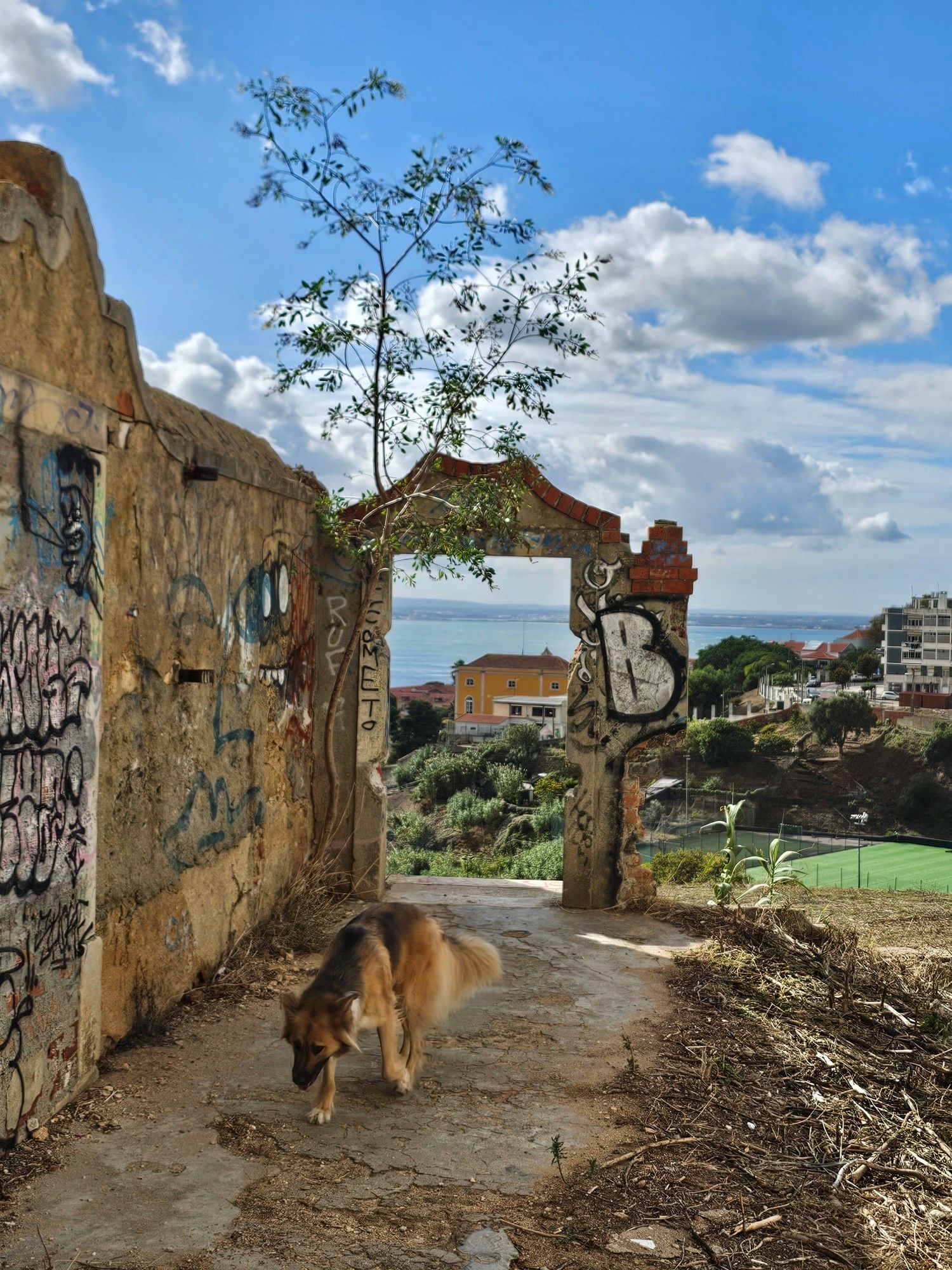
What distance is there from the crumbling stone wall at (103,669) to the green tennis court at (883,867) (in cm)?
1525

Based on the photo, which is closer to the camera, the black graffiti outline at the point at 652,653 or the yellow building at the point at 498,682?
the black graffiti outline at the point at 652,653

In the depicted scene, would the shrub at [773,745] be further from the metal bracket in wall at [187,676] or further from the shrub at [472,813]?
the metal bracket in wall at [187,676]

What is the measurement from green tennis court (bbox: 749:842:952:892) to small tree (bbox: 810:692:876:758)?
3041 cm

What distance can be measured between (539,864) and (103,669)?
1533 centimetres

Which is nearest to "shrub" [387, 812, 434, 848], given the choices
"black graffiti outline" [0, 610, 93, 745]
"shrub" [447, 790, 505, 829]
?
"shrub" [447, 790, 505, 829]

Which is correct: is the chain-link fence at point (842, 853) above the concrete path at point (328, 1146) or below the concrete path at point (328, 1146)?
below

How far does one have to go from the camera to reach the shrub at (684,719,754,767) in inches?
2314

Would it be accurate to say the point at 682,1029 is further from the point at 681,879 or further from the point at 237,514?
the point at 681,879

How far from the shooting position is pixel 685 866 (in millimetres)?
22406

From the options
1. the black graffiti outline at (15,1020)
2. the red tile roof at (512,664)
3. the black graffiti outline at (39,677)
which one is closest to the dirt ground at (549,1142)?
the black graffiti outline at (15,1020)

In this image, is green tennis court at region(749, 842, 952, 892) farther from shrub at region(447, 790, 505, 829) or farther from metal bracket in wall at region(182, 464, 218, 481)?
metal bracket in wall at region(182, 464, 218, 481)

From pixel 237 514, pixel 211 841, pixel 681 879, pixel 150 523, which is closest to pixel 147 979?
pixel 211 841

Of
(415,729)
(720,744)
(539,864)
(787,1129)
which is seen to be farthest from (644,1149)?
(720,744)

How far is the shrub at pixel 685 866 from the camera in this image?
21078 millimetres
